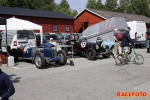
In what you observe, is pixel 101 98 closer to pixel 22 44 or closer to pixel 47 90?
pixel 47 90

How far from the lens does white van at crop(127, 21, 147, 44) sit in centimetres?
2000

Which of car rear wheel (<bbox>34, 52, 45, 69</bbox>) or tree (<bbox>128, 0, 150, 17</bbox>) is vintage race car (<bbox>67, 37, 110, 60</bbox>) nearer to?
car rear wheel (<bbox>34, 52, 45, 69</bbox>)

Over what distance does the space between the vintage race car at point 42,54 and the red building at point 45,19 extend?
16.9m

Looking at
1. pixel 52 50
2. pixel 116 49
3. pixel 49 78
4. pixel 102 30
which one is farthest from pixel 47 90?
pixel 102 30

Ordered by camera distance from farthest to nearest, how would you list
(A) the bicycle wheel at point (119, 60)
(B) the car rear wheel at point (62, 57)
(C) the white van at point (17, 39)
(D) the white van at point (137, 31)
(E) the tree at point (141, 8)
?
(E) the tree at point (141, 8) → (D) the white van at point (137, 31) → (C) the white van at point (17, 39) → (B) the car rear wheel at point (62, 57) → (A) the bicycle wheel at point (119, 60)

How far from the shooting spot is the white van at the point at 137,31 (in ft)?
65.6

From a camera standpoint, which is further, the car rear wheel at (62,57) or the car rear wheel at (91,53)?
the car rear wheel at (91,53)

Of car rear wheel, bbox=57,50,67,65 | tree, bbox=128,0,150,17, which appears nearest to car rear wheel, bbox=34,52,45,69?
car rear wheel, bbox=57,50,67,65

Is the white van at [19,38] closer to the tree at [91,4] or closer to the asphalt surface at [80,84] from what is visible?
the asphalt surface at [80,84]

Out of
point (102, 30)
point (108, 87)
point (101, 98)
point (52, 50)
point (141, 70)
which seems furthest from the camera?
point (102, 30)

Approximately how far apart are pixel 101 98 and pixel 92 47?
7275mm

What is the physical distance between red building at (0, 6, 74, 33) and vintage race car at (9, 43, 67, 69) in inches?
665

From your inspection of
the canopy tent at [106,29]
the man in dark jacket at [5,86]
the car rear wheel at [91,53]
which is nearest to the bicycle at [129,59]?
the car rear wheel at [91,53]

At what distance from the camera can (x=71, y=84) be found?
682cm
